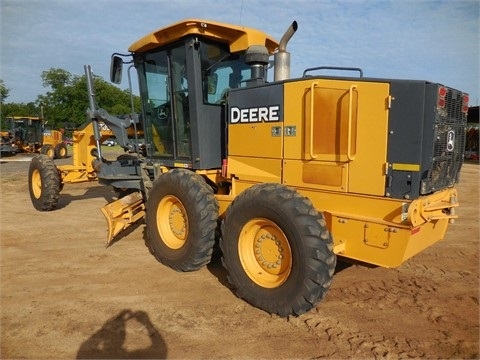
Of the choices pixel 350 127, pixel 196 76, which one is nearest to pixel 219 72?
pixel 196 76

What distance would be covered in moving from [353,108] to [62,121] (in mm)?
49842

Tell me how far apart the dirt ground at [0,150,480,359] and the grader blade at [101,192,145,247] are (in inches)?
12.7

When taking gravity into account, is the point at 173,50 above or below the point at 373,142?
above

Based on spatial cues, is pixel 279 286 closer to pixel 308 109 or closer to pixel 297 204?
pixel 297 204

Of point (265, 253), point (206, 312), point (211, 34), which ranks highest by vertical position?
point (211, 34)

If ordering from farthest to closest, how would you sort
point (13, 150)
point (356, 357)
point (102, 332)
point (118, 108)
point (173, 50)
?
point (118, 108) < point (13, 150) < point (173, 50) < point (102, 332) < point (356, 357)

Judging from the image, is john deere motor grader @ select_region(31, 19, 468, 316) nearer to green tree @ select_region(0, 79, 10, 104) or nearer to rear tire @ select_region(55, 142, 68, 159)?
rear tire @ select_region(55, 142, 68, 159)

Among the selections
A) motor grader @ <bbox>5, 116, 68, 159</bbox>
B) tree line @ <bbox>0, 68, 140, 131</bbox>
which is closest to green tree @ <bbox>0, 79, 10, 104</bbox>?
tree line @ <bbox>0, 68, 140, 131</bbox>

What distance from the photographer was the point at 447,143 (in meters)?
3.63

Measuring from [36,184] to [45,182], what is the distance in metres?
0.77

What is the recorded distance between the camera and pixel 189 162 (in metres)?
5.08

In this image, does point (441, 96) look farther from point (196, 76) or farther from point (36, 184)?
point (36, 184)

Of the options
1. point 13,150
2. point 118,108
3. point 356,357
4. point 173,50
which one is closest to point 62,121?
point 118,108

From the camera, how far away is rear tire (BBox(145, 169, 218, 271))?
4445 millimetres
